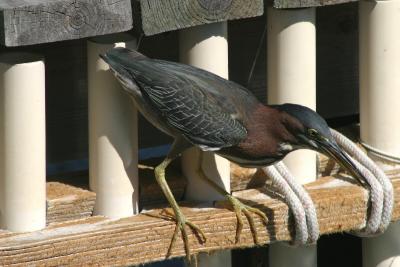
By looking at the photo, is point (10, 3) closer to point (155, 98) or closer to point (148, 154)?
point (155, 98)

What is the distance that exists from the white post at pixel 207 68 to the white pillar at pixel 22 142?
485 millimetres

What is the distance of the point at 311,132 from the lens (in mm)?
4168

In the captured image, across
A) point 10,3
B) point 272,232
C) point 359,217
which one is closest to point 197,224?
point 272,232

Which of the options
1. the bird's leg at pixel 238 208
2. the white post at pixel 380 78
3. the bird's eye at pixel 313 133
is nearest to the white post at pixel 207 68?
the bird's leg at pixel 238 208

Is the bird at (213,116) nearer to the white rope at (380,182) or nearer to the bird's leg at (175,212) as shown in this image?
the bird's leg at (175,212)

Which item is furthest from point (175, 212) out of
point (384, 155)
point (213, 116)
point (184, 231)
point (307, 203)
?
point (384, 155)

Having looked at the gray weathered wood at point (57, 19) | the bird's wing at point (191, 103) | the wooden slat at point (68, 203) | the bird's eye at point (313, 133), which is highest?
the gray weathered wood at point (57, 19)

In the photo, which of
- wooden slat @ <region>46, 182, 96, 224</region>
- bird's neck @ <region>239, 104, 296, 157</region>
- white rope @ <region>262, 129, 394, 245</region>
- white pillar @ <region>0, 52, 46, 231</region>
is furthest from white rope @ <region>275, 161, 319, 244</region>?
white pillar @ <region>0, 52, 46, 231</region>

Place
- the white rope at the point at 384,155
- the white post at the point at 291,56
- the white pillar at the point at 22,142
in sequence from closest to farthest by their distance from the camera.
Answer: the white pillar at the point at 22,142
the white post at the point at 291,56
the white rope at the point at 384,155

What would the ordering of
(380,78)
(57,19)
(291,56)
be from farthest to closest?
(380,78) → (291,56) → (57,19)

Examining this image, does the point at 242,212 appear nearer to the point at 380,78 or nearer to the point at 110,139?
the point at 110,139

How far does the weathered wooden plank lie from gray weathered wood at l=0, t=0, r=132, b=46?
59 cm

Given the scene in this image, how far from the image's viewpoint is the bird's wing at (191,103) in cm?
418

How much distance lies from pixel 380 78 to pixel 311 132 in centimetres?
62
